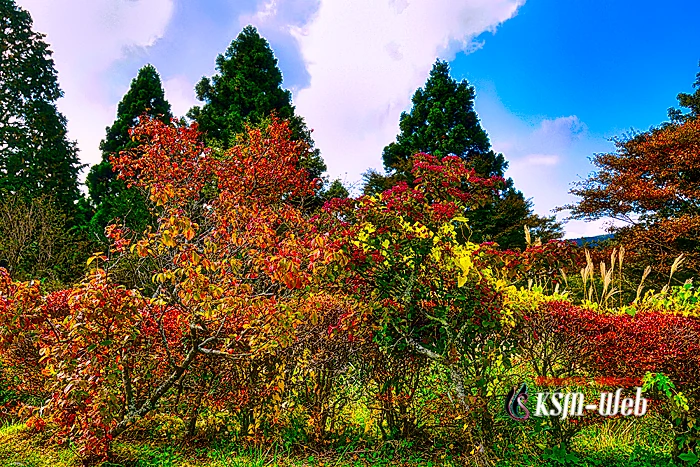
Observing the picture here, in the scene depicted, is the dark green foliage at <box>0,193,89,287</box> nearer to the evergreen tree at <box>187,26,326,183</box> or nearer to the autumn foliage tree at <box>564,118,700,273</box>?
the evergreen tree at <box>187,26,326,183</box>

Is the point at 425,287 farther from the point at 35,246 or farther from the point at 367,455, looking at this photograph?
the point at 35,246

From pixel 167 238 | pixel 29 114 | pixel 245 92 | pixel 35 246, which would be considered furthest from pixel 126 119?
pixel 167 238

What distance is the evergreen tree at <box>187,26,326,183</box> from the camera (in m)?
14.7

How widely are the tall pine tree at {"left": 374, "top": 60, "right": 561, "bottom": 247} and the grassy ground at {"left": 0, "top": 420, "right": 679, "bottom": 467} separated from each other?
33.1 ft

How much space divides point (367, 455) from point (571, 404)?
1.50 m

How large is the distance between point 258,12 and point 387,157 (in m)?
10.5

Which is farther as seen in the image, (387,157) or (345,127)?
(387,157)

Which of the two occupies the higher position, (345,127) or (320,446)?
(345,127)

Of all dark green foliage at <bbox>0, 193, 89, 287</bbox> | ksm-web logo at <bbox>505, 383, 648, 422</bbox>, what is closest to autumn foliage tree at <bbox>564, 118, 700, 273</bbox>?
ksm-web logo at <bbox>505, 383, 648, 422</bbox>

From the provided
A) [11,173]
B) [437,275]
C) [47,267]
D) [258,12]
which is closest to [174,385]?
[437,275]

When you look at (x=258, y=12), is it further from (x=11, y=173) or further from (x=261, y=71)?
(x=11, y=173)

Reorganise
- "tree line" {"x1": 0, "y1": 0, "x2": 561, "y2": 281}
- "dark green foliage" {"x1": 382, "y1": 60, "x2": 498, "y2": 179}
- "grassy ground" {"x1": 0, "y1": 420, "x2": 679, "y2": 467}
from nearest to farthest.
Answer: "grassy ground" {"x1": 0, "y1": 420, "x2": 679, "y2": 467}
"tree line" {"x1": 0, "y1": 0, "x2": 561, "y2": 281}
"dark green foliage" {"x1": 382, "y1": 60, "x2": 498, "y2": 179}

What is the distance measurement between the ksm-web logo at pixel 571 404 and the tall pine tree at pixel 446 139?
10.5 m

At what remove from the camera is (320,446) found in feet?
11.3
